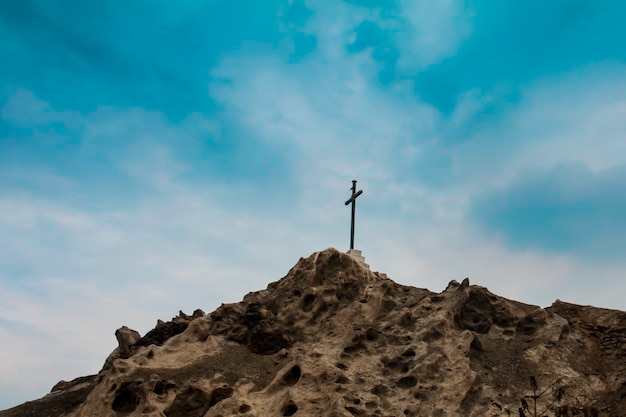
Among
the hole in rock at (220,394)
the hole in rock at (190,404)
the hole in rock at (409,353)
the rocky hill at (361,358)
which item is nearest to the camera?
the rocky hill at (361,358)

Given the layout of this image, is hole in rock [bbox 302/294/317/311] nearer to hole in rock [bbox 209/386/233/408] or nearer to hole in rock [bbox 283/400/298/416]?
hole in rock [bbox 209/386/233/408]

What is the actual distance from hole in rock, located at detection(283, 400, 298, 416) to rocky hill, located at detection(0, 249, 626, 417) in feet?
0.11

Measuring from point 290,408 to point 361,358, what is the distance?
3.34 metres

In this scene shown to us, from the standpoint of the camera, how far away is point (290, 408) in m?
20.1

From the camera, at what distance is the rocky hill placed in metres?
20.2

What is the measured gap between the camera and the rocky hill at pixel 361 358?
66.1 ft

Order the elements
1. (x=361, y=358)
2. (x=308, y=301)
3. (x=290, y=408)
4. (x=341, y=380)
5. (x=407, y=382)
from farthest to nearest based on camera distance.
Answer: (x=308, y=301), (x=361, y=358), (x=407, y=382), (x=341, y=380), (x=290, y=408)

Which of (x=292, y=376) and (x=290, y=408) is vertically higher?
(x=292, y=376)

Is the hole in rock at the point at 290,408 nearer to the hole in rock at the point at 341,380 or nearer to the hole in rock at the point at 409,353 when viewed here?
the hole in rock at the point at 341,380

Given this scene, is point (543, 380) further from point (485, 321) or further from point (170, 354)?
point (170, 354)

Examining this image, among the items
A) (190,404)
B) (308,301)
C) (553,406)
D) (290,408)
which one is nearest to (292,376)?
(290,408)

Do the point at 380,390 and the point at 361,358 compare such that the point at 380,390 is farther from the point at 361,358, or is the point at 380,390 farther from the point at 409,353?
the point at 409,353

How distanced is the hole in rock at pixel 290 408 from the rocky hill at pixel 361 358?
0.03m

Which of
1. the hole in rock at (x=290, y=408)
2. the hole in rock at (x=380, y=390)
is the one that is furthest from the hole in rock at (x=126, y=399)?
the hole in rock at (x=380, y=390)
